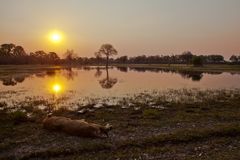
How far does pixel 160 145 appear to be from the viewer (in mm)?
13148

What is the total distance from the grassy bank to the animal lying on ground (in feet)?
1.24

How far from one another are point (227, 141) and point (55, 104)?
16349 millimetres

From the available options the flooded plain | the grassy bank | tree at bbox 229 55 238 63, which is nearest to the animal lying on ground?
the grassy bank

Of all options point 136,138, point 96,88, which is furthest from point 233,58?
point 136,138

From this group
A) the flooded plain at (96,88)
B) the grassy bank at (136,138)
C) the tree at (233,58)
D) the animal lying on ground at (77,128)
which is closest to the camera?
the grassy bank at (136,138)

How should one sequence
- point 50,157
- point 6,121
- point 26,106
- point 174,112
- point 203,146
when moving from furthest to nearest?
1. point 26,106
2. point 174,112
3. point 6,121
4. point 203,146
5. point 50,157

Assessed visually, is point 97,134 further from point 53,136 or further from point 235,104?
point 235,104

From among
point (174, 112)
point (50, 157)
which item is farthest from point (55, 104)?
point (50, 157)

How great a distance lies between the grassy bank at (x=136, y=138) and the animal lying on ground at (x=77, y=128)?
0.38 meters

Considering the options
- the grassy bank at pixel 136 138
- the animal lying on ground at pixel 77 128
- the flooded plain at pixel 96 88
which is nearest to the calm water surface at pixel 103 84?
the flooded plain at pixel 96 88

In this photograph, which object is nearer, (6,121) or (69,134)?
(69,134)

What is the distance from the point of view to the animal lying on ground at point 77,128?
1463 cm

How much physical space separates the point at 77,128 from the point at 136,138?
3037mm

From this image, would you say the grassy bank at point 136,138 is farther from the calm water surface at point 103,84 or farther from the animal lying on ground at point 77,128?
the calm water surface at point 103,84
